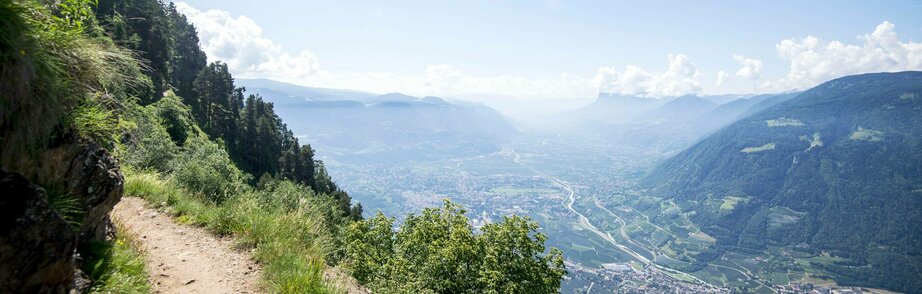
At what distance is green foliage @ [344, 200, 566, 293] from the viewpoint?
52.1 ft

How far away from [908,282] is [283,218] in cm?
23019

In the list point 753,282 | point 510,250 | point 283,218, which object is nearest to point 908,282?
point 753,282

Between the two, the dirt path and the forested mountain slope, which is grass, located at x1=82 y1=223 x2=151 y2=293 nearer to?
the forested mountain slope

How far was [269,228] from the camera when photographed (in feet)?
28.7

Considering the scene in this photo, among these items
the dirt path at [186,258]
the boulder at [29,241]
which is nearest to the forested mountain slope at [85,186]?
the boulder at [29,241]

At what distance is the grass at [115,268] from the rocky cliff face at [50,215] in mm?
236

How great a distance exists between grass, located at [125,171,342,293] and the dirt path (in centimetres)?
28

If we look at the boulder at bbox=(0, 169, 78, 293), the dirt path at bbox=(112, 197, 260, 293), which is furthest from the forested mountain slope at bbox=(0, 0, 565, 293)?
the dirt path at bbox=(112, 197, 260, 293)

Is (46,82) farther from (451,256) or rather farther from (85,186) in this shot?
(451,256)

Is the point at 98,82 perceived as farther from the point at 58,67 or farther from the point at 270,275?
the point at 270,275

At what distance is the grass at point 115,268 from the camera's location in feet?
17.3

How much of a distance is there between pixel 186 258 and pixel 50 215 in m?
4.17

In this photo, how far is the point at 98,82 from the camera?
5.50 m

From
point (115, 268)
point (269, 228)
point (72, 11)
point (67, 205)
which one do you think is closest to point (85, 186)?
point (67, 205)
